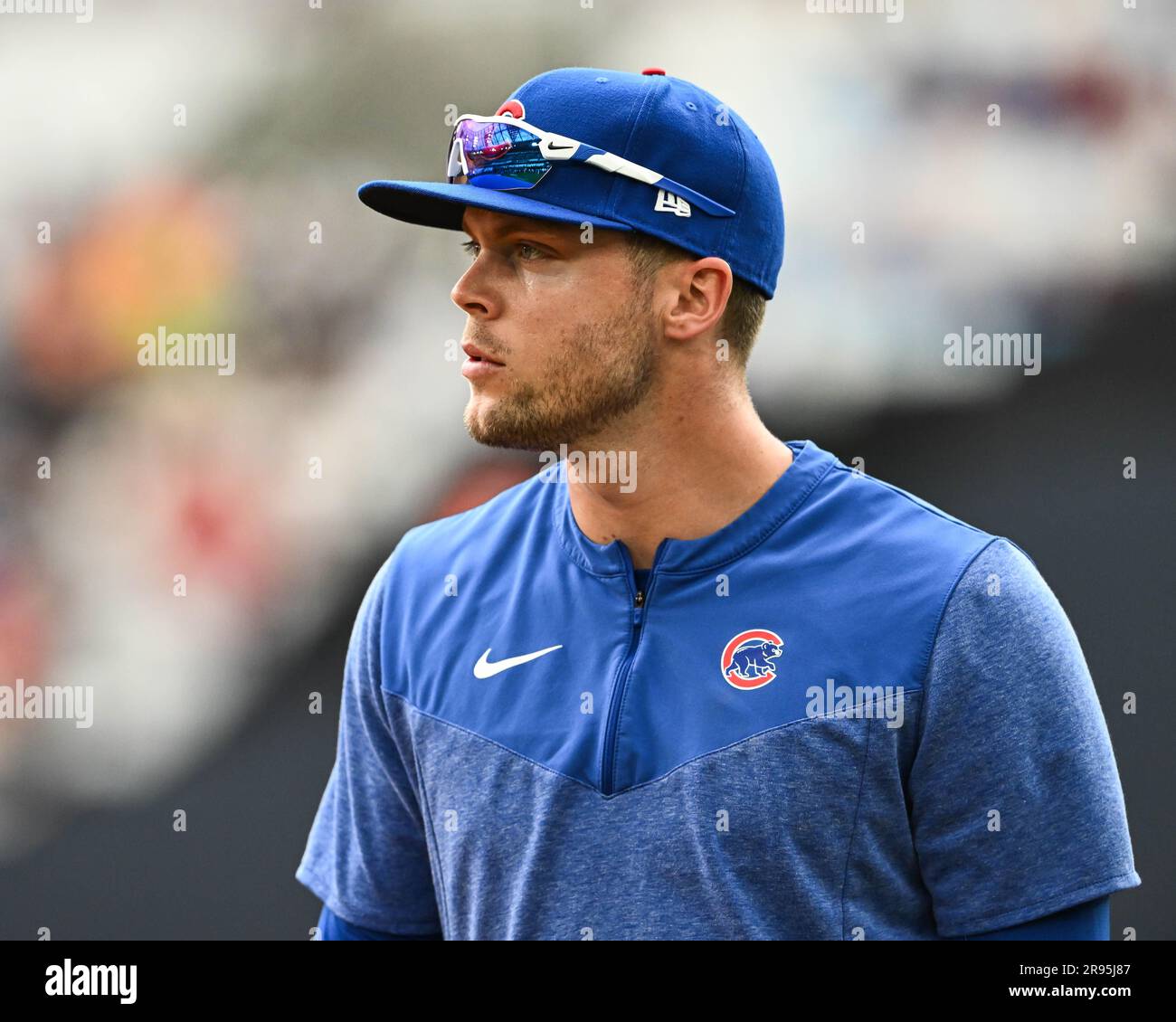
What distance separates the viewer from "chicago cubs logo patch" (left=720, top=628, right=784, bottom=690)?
1.65m

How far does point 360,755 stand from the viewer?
1932 millimetres

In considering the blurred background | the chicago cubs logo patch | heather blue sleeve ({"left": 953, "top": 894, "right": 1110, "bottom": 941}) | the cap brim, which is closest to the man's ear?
the cap brim

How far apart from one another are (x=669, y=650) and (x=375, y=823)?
0.52m

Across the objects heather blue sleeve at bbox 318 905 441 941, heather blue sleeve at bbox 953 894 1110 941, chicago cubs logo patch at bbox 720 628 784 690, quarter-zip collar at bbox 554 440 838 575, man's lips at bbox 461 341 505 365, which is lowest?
heather blue sleeve at bbox 318 905 441 941

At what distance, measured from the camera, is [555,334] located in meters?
1.75

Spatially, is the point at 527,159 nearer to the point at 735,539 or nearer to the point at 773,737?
the point at 735,539

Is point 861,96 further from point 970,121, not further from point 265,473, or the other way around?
point 265,473

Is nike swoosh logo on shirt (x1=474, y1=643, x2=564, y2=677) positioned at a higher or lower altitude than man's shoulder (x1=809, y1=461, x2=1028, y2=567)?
lower

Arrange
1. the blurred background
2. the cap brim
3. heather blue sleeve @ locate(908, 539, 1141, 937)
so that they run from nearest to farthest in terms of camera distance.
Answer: heather blue sleeve @ locate(908, 539, 1141, 937) < the cap brim < the blurred background

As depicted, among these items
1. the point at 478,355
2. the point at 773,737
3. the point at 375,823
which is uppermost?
the point at 478,355

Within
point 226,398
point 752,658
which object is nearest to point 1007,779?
Answer: point 752,658

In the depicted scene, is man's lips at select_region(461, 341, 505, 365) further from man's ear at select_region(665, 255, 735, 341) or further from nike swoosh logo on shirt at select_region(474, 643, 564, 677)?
nike swoosh logo on shirt at select_region(474, 643, 564, 677)

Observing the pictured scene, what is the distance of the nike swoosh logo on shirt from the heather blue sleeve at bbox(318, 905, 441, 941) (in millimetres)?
416

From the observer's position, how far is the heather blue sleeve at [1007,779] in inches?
61.7
